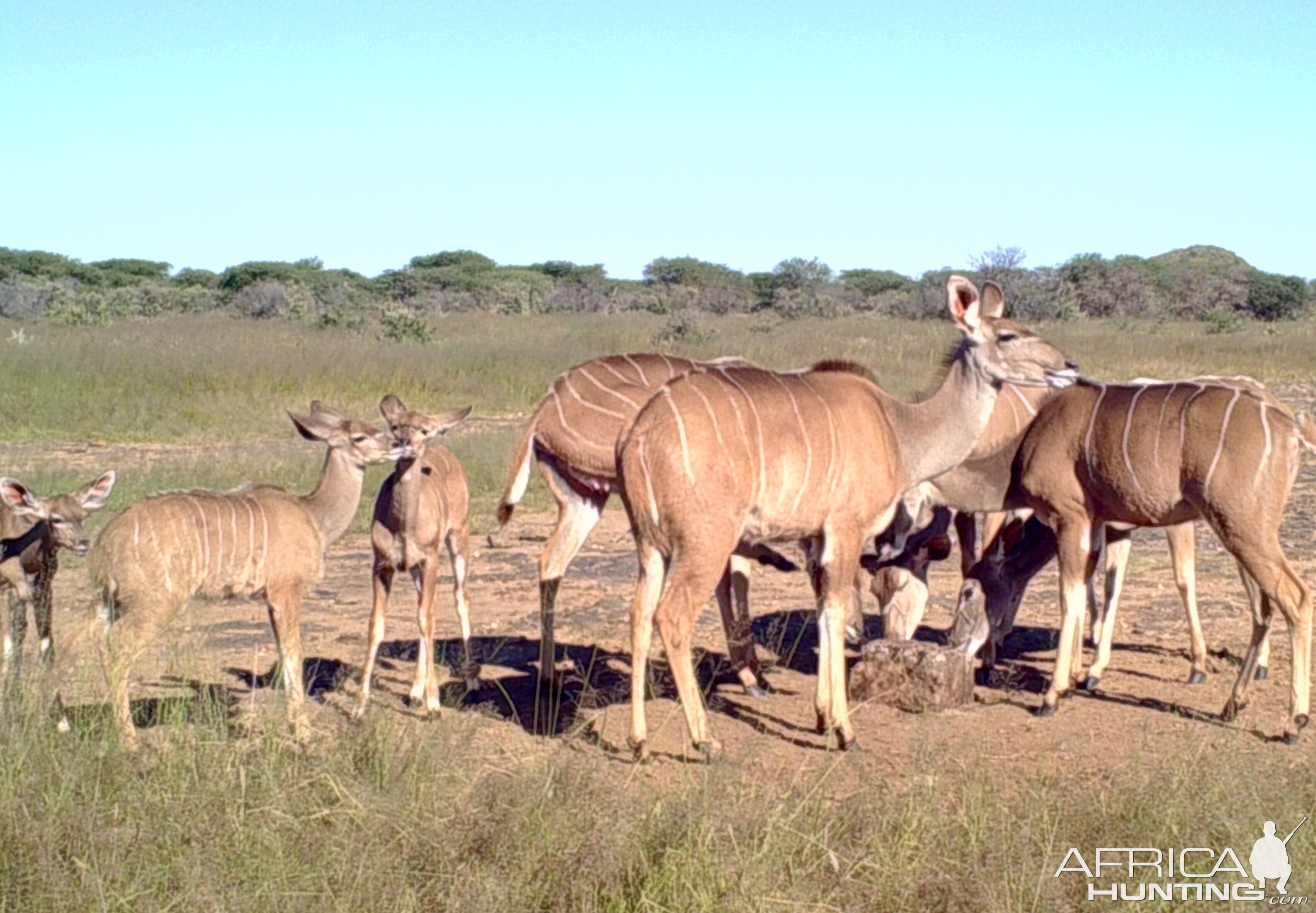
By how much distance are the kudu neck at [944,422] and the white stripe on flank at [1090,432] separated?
0.61 meters

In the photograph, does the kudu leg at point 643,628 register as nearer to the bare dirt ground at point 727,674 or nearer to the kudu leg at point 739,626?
the bare dirt ground at point 727,674

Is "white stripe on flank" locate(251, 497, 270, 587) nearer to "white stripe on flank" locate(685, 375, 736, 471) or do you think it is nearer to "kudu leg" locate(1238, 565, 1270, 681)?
"white stripe on flank" locate(685, 375, 736, 471)

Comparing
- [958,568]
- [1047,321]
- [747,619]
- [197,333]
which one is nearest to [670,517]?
[747,619]

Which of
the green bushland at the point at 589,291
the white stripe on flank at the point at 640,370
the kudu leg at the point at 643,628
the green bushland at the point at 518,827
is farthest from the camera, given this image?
the green bushland at the point at 589,291

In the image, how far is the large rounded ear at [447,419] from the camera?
7.88 meters

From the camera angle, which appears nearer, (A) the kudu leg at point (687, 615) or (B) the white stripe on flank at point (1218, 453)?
(A) the kudu leg at point (687, 615)

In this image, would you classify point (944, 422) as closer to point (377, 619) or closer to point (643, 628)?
point (643, 628)

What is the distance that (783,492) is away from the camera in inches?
263

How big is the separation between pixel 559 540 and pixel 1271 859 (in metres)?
4.13

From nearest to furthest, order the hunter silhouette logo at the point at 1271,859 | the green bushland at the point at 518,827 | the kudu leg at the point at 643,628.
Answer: the green bushland at the point at 518,827, the hunter silhouette logo at the point at 1271,859, the kudu leg at the point at 643,628

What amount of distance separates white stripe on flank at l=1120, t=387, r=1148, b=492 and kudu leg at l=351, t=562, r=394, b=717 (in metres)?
3.52

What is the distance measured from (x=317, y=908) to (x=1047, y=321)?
32.8 metres

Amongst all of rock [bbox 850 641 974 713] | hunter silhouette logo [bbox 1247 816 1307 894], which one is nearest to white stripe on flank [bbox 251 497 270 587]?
rock [bbox 850 641 974 713]

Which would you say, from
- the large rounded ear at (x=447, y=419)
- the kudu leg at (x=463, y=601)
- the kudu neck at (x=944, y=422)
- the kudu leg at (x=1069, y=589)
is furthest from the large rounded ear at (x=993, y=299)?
the kudu leg at (x=463, y=601)
